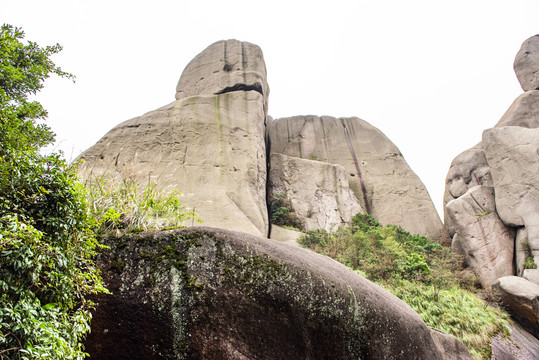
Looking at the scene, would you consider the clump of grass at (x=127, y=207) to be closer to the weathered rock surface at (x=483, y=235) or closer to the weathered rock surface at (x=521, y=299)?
the weathered rock surface at (x=521, y=299)

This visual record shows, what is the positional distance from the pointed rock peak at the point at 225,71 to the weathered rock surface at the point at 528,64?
1678 centimetres

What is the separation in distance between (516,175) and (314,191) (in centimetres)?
971

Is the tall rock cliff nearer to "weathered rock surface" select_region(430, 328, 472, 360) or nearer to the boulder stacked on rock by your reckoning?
the boulder stacked on rock

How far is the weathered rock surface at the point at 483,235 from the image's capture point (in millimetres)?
13664

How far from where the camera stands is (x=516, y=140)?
14953 mm

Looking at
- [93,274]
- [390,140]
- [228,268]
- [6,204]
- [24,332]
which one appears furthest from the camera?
[390,140]

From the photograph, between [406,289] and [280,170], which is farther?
[280,170]

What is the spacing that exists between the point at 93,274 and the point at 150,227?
1073 mm

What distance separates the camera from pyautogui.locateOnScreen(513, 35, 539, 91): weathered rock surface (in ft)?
66.8

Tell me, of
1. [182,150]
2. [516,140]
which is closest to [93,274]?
[182,150]

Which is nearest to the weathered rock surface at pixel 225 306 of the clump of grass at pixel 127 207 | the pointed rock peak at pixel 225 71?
the clump of grass at pixel 127 207

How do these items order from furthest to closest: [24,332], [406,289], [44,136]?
[406,289] < [44,136] < [24,332]

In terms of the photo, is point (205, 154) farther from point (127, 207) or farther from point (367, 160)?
point (367, 160)

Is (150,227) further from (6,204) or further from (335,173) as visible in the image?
(335,173)
